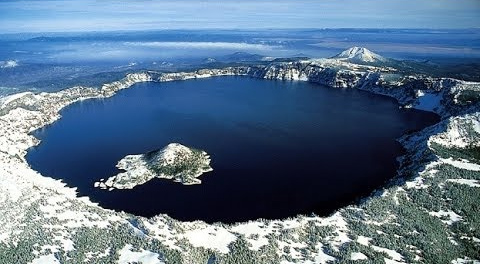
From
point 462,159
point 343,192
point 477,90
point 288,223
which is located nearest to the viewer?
point 288,223

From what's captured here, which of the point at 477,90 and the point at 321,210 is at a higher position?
the point at 477,90

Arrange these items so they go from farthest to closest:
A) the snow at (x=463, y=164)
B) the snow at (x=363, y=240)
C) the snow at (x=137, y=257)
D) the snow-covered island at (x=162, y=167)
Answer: the snow-covered island at (x=162, y=167)
the snow at (x=463, y=164)
the snow at (x=363, y=240)
the snow at (x=137, y=257)

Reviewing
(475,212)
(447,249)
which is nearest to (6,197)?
(447,249)

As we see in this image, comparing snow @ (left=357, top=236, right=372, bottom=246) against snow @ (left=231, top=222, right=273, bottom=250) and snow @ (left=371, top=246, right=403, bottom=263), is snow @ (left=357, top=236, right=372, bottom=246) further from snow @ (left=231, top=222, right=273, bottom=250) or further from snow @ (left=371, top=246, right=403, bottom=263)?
snow @ (left=231, top=222, right=273, bottom=250)

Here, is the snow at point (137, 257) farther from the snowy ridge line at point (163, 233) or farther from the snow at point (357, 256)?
the snow at point (357, 256)

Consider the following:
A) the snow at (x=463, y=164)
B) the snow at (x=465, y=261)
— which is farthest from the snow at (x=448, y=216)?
the snow at (x=463, y=164)

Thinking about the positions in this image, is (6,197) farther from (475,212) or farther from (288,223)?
(475,212)
